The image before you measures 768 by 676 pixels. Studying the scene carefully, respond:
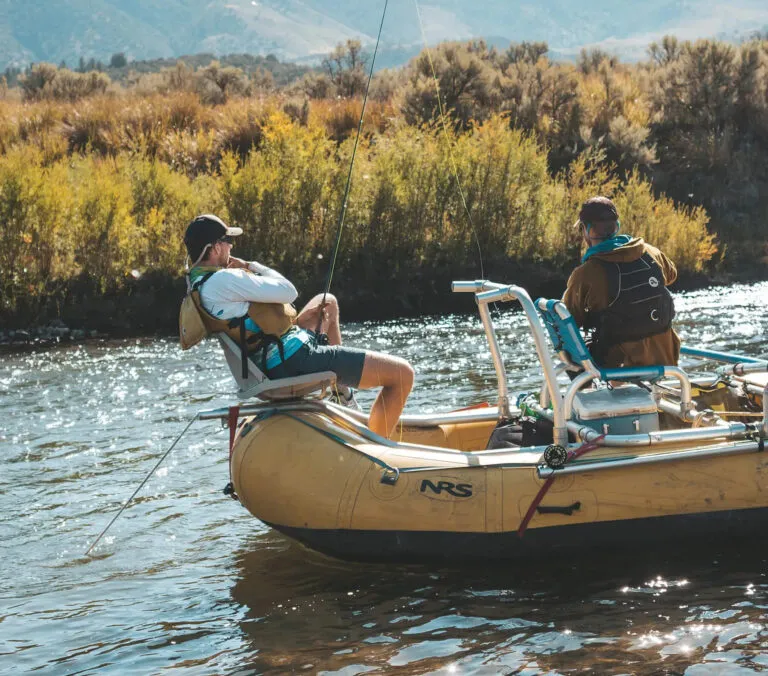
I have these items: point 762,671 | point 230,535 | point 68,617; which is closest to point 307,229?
point 230,535

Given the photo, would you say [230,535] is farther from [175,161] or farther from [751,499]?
[175,161]

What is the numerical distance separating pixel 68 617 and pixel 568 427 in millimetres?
3018

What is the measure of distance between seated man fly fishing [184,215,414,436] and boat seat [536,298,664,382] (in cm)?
91

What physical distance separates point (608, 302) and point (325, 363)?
1.73 metres

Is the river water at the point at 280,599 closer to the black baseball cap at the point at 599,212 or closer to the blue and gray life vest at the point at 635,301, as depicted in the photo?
the blue and gray life vest at the point at 635,301

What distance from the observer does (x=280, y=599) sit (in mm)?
6113

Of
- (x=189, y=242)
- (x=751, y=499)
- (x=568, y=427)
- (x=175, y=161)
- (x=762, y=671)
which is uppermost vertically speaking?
(x=175, y=161)

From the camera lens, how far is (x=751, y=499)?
613 cm

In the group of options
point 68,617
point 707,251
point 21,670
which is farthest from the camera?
point 707,251

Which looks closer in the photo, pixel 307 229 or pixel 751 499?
pixel 751 499

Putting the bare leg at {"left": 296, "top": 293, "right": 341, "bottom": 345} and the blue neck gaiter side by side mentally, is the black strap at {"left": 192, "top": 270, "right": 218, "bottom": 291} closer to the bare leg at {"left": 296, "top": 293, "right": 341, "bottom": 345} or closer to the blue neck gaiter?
the bare leg at {"left": 296, "top": 293, "right": 341, "bottom": 345}

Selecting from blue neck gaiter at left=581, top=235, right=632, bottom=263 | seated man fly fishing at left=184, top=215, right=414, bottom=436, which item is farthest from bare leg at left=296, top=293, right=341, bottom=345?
blue neck gaiter at left=581, top=235, right=632, bottom=263

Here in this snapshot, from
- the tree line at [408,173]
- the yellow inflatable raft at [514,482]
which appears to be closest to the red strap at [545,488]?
the yellow inflatable raft at [514,482]

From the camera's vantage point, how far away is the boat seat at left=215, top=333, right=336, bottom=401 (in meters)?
6.11
